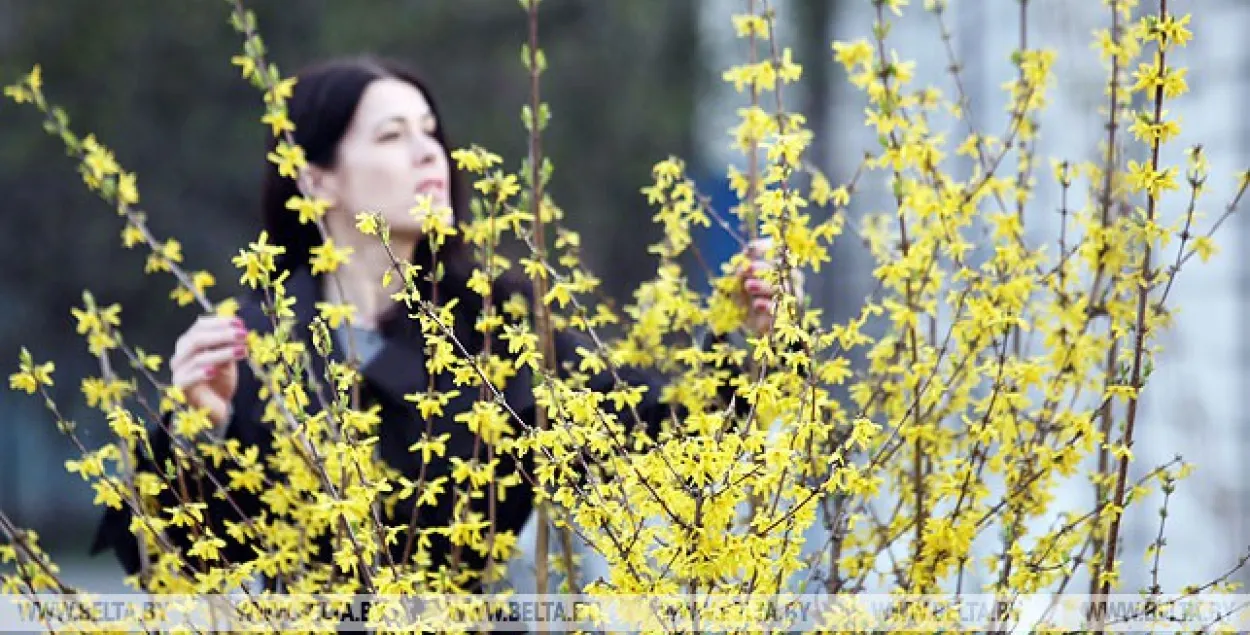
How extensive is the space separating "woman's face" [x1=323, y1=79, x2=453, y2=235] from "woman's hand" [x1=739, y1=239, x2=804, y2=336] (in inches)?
23.5

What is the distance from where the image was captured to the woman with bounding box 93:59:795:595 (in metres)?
2.70

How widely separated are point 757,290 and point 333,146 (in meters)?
0.88

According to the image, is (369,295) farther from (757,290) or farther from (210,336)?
(757,290)

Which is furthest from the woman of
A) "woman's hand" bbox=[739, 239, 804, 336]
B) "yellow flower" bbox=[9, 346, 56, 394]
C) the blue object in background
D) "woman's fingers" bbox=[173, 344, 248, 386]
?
the blue object in background

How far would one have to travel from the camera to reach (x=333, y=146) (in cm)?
297

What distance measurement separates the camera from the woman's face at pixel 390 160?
288 cm

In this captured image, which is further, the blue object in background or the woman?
the blue object in background

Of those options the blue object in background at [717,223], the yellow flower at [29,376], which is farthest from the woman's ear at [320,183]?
the yellow flower at [29,376]

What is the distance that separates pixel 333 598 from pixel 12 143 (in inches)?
413

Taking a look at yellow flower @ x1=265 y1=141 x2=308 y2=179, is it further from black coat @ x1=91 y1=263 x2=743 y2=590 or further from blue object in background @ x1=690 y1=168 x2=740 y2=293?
blue object in background @ x1=690 y1=168 x2=740 y2=293

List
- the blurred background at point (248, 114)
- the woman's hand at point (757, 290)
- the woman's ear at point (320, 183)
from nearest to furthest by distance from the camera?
the woman's hand at point (757, 290)
the woman's ear at point (320, 183)
the blurred background at point (248, 114)

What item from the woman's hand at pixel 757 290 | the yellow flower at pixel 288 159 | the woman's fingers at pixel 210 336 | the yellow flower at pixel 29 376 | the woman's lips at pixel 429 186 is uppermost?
the woman's lips at pixel 429 186

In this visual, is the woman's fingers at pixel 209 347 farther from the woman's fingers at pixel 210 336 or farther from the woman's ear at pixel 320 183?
the woman's ear at pixel 320 183

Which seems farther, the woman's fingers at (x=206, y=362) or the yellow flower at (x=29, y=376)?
the woman's fingers at (x=206, y=362)
